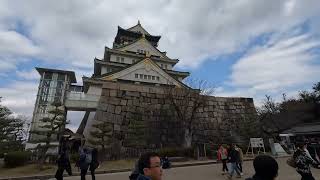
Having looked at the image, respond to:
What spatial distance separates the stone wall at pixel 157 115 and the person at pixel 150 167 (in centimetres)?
1891

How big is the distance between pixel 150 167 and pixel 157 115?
833 inches

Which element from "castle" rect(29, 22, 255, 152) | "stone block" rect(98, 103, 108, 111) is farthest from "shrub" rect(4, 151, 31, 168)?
"stone block" rect(98, 103, 108, 111)

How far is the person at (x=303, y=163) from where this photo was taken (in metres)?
5.28

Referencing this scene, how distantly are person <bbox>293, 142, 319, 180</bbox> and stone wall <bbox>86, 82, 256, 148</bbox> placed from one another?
16.7 m

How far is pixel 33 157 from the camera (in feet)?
61.3

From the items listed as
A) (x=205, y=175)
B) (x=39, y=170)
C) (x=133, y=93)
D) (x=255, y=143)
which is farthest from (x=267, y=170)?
(x=133, y=93)

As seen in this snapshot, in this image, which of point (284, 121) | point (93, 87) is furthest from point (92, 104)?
point (284, 121)

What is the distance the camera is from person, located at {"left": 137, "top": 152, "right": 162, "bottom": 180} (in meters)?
2.58

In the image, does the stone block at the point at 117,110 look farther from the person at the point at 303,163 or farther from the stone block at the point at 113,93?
the person at the point at 303,163

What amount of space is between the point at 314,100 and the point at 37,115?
3302 centimetres

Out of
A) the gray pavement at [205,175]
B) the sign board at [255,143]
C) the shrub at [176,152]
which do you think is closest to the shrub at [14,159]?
the gray pavement at [205,175]

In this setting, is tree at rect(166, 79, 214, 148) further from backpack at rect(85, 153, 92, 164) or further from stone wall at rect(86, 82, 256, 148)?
backpack at rect(85, 153, 92, 164)

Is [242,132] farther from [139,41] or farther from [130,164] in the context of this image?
[139,41]

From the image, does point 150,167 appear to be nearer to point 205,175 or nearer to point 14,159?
point 205,175
